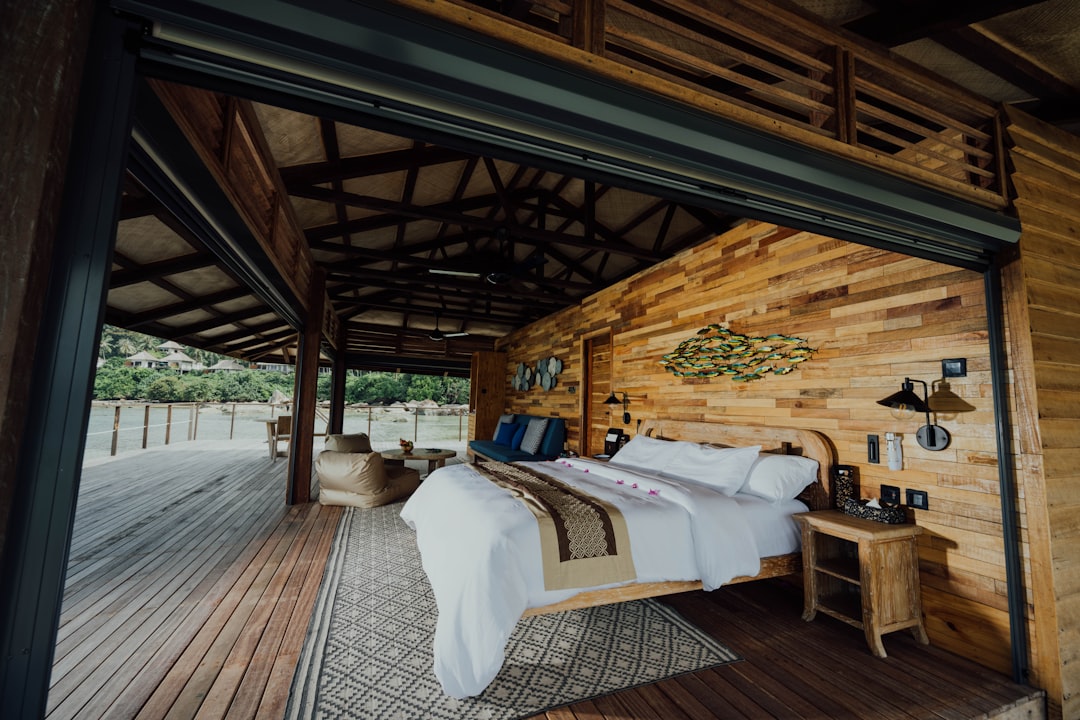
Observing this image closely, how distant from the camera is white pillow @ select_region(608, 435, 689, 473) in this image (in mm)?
3859

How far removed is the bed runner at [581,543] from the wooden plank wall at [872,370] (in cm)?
175

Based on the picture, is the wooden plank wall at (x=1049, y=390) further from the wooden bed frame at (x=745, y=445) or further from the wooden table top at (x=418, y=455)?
the wooden table top at (x=418, y=455)

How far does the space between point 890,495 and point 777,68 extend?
252 cm

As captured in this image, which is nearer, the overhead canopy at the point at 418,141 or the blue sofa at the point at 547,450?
the overhead canopy at the point at 418,141

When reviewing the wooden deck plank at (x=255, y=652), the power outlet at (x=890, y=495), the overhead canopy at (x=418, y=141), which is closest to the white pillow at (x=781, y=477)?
the power outlet at (x=890, y=495)

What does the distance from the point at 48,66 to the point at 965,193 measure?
3.17m

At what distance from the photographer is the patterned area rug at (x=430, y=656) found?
1.94 m

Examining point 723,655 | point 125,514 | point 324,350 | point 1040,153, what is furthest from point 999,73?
point 324,350

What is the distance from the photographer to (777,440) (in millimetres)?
3400

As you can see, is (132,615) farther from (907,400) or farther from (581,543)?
(907,400)

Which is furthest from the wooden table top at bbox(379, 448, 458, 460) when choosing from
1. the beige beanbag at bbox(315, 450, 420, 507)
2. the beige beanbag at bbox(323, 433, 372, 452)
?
the beige beanbag at bbox(315, 450, 420, 507)

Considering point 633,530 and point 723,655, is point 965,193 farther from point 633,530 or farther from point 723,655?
point 723,655

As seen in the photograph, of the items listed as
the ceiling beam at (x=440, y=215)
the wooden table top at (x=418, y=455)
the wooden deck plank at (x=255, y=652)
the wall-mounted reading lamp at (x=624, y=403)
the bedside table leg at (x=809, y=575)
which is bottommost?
the wooden deck plank at (x=255, y=652)

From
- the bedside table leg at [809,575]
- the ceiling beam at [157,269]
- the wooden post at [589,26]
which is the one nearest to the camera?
the wooden post at [589,26]
